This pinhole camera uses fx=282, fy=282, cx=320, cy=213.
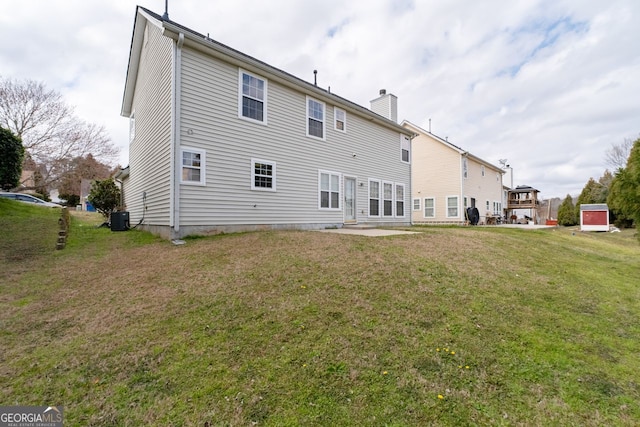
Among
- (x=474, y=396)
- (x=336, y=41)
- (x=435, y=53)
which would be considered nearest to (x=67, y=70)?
(x=336, y=41)

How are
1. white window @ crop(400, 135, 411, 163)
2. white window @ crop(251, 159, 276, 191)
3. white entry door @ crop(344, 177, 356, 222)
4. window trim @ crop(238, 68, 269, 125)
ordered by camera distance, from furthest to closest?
1. white window @ crop(400, 135, 411, 163)
2. white entry door @ crop(344, 177, 356, 222)
3. white window @ crop(251, 159, 276, 191)
4. window trim @ crop(238, 68, 269, 125)

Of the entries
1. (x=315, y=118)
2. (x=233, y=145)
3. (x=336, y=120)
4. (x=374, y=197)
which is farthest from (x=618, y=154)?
(x=233, y=145)

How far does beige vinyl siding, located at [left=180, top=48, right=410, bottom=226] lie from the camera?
849 centimetres

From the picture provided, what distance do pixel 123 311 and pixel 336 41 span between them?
42.1 ft

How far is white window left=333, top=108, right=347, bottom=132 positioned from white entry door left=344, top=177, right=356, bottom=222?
2321 millimetres

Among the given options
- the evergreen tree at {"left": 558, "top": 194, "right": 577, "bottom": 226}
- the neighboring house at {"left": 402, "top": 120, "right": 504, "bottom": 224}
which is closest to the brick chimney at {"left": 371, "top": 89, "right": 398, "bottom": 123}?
the neighboring house at {"left": 402, "top": 120, "right": 504, "bottom": 224}

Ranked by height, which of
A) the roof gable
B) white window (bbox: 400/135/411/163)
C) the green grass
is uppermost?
the roof gable

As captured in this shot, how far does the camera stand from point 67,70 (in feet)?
59.6

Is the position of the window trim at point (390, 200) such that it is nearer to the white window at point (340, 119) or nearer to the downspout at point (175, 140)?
the white window at point (340, 119)

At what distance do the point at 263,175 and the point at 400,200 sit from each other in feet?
29.0

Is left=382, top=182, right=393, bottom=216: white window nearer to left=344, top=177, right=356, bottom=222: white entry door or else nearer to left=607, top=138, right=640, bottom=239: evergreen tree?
left=344, top=177, right=356, bottom=222: white entry door

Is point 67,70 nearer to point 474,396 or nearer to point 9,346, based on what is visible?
point 9,346

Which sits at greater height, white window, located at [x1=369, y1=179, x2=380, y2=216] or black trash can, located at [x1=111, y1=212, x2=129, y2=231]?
white window, located at [x1=369, y1=179, x2=380, y2=216]

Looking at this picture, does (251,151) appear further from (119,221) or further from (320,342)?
(320,342)
